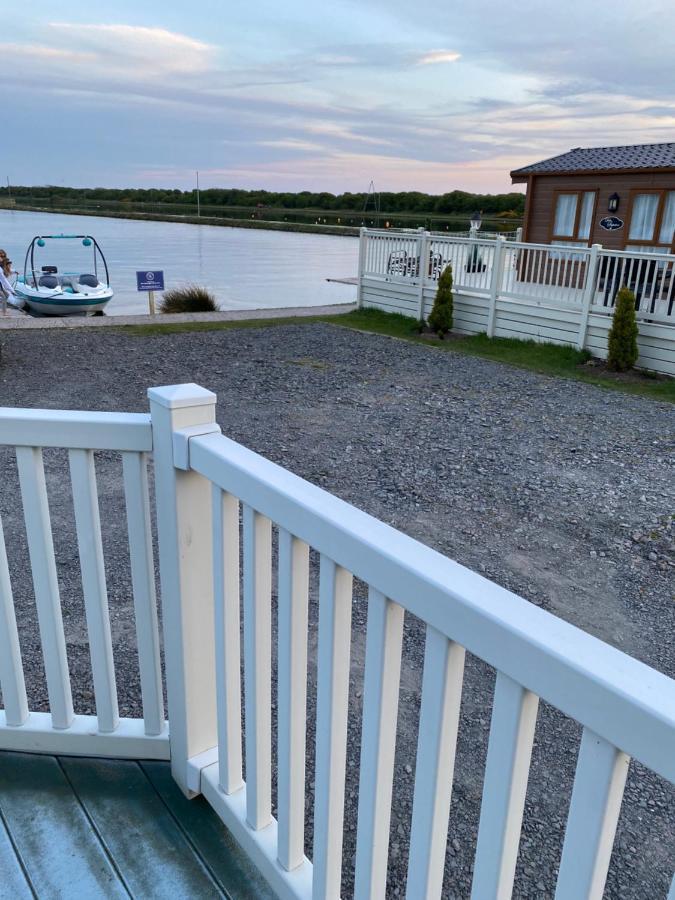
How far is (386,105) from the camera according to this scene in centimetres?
2916

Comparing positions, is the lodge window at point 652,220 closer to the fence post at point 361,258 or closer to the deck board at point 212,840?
the fence post at point 361,258

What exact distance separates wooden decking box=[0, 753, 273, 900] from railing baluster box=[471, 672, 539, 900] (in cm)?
73

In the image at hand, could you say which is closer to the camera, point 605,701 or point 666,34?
point 605,701

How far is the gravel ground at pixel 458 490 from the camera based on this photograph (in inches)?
81.4

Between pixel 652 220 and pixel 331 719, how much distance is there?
12.3 metres

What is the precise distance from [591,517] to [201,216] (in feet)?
260

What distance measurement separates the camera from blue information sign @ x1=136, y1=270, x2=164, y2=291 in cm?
1233

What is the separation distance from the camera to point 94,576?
1.42 metres

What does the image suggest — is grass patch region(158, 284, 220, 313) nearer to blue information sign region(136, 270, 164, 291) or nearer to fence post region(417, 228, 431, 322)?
blue information sign region(136, 270, 164, 291)

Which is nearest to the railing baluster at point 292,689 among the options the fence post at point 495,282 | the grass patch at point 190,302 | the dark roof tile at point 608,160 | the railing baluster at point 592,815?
the railing baluster at point 592,815

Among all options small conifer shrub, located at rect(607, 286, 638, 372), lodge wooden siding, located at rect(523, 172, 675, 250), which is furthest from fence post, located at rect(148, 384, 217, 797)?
lodge wooden siding, located at rect(523, 172, 675, 250)

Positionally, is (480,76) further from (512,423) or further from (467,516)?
(467,516)

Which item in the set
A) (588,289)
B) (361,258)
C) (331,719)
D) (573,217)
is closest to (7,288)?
(361,258)

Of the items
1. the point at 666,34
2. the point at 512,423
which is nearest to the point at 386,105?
the point at 666,34
